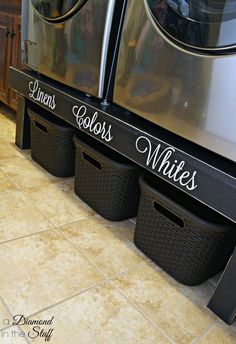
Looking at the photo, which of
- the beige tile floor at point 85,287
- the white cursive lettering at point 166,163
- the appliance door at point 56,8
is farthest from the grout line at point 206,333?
the appliance door at point 56,8

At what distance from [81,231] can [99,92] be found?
0.56m

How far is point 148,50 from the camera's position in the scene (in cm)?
102

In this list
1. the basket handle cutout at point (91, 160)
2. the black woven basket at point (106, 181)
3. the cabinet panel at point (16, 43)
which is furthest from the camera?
the cabinet panel at point (16, 43)

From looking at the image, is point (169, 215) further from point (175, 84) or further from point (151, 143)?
point (175, 84)

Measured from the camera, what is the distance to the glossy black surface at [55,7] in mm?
1270

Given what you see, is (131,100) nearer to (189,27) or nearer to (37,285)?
(189,27)

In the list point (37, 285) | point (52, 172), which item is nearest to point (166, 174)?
point (37, 285)

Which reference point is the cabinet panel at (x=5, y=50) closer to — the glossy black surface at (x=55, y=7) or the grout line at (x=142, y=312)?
the glossy black surface at (x=55, y=7)

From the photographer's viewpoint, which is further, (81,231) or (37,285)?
(81,231)

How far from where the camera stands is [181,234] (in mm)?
1022

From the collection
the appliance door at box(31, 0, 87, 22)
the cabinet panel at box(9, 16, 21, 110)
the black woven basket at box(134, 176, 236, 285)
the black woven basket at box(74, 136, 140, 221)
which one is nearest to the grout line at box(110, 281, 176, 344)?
the black woven basket at box(134, 176, 236, 285)

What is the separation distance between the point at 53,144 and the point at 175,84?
0.78 metres

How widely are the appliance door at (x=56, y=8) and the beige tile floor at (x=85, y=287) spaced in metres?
0.81

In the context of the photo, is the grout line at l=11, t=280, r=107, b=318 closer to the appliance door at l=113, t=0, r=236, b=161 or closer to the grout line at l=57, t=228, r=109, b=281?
the grout line at l=57, t=228, r=109, b=281
